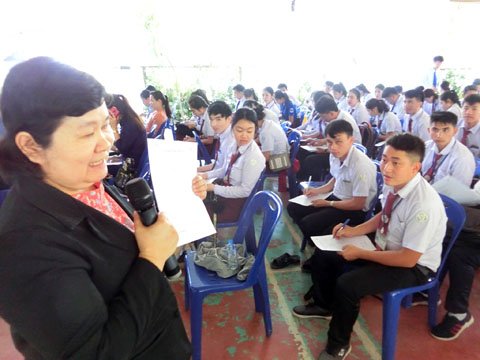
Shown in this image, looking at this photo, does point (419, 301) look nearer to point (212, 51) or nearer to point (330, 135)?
point (330, 135)

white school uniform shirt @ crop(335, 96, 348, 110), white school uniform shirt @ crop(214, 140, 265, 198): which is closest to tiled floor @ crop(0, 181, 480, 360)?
white school uniform shirt @ crop(214, 140, 265, 198)

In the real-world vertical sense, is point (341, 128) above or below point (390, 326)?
above

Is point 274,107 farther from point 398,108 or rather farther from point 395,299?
point 395,299

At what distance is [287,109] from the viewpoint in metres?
7.02

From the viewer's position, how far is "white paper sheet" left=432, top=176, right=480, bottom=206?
200 centimetres

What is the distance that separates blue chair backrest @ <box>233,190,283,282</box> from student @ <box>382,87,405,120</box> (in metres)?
5.64

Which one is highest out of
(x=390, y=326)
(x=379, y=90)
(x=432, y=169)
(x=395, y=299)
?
(x=379, y=90)

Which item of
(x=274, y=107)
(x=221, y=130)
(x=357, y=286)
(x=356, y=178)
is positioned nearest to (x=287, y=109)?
(x=274, y=107)

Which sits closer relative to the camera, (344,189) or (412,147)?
(412,147)

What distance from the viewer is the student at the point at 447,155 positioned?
2584 millimetres

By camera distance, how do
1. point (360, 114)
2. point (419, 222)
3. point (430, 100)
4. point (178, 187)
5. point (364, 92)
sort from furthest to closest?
point (364, 92) < point (430, 100) < point (360, 114) < point (419, 222) < point (178, 187)

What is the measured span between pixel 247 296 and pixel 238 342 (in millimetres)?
429

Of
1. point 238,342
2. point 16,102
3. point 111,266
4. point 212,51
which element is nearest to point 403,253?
point 238,342

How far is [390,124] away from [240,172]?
3513 millimetres
